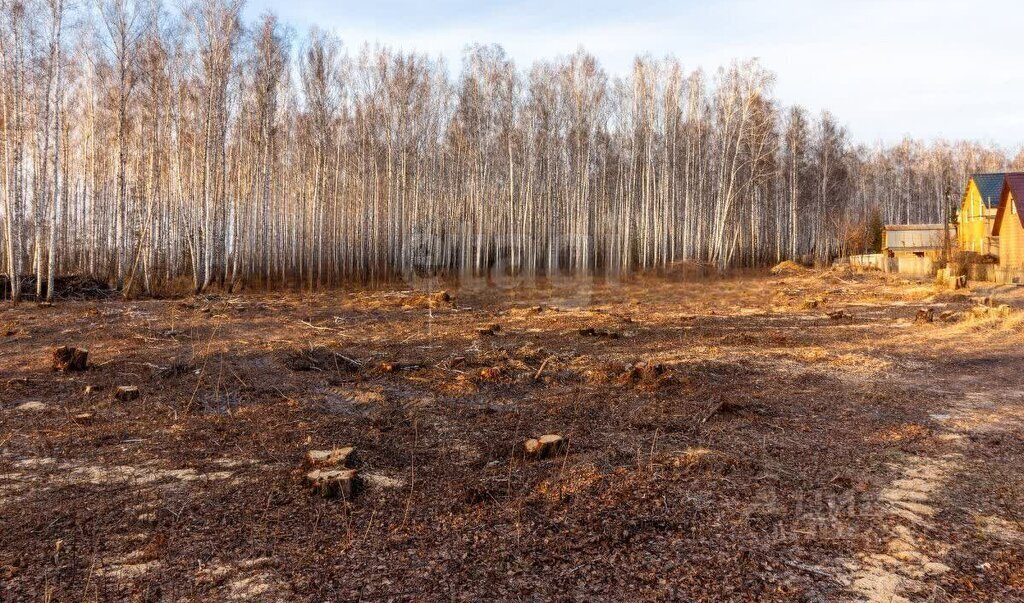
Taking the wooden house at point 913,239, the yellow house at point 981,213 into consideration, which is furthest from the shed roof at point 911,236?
the yellow house at point 981,213

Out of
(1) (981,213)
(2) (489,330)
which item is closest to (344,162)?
(2) (489,330)

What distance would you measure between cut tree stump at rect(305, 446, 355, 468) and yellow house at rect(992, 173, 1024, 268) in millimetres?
30293

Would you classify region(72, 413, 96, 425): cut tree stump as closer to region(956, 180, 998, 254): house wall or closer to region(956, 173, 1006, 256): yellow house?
region(956, 173, 1006, 256): yellow house

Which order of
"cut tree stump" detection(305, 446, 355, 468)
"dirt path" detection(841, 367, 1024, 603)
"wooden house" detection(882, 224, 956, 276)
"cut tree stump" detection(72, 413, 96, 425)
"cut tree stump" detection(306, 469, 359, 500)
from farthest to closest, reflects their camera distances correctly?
"wooden house" detection(882, 224, 956, 276) < "cut tree stump" detection(72, 413, 96, 425) < "cut tree stump" detection(305, 446, 355, 468) < "cut tree stump" detection(306, 469, 359, 500) < "dirt path" detection(841, 367, 1024, 603)

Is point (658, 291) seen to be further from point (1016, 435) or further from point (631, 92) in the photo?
point (1016, 435)

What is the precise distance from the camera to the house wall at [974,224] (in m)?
33.2

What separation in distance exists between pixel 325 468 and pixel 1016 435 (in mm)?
6271

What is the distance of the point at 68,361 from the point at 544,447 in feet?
22.4

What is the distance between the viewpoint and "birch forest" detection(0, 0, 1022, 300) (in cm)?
1986

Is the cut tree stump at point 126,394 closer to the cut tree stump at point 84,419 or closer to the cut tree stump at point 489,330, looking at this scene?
the cut tree stump at point 84,419

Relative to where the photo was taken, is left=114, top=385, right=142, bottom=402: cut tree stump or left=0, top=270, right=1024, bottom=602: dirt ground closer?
left=0, top=270, right=1024, bottom=602: dirt ground

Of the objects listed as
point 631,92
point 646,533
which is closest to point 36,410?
point 646,533

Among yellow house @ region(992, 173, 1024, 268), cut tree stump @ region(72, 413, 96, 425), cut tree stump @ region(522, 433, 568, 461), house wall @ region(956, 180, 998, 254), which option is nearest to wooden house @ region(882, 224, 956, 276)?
house wall @ region(956, 180, 998, 254)

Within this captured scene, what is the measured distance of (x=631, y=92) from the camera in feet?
113
